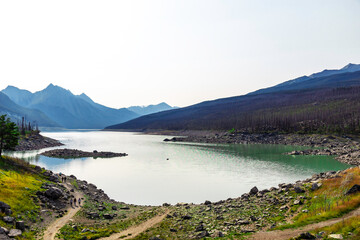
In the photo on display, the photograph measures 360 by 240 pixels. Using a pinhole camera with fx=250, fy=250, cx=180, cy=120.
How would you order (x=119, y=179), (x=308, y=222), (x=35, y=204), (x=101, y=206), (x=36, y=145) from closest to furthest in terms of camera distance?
(x=308, y=222), (x=35, y=204), (x=101, y=206), (x=119, y=179), (x=36, y=145)

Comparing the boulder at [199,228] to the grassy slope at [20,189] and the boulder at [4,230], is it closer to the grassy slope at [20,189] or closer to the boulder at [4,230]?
the grassy slope at [20,189]

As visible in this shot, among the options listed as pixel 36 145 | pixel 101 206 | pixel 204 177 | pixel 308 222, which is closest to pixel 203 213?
pixel 308 222

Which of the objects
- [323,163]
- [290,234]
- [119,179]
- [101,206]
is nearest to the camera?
[290,234]


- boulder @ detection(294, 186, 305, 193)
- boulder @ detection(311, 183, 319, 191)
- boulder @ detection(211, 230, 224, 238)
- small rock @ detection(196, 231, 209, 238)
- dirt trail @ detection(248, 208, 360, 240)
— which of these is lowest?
small rock @ detection(196, 231, 209, 238)

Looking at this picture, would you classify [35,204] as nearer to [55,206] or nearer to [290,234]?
[55,206]

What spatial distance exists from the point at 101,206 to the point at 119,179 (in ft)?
100

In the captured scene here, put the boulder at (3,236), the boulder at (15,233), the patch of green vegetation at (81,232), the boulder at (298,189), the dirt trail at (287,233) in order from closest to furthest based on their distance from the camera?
the boulder at (3,236) < the dirt trail at (287,233) < the boulder at (15,233) < the patch of green vegetation at (81,232) < the boulder at (298,189)

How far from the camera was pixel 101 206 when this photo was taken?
44.2m

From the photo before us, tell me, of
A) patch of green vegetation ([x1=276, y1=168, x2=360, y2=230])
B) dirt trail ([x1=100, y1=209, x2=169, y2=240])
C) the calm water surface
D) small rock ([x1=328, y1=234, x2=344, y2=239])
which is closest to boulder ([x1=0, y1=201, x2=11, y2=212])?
dirt trail ([x1=100, y1=209, x2=169, y2=240])

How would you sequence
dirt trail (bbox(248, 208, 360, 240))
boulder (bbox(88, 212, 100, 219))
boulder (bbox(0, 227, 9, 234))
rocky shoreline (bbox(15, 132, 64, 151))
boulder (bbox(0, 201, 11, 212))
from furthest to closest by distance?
rocky shoreline (bbox(15, 132, 64, 151))
boulder (bbox(88, 212, 100, 219))
boulder (bbox(0, 201, 11, 212))
boulder (bbox(0, 227, 9, 234))
dirt trail (bbox(248, 208, 360, 240))

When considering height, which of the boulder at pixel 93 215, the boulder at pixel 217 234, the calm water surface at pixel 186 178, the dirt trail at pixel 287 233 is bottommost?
the calm water surface at pixel 186 178

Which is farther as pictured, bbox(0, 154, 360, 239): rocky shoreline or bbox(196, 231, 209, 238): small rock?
bbox(0, 154, 360, 239): rocky shoreline

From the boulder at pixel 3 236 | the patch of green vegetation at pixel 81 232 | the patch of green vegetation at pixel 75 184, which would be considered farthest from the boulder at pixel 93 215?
the patch of green vegetation at pixel 75 184

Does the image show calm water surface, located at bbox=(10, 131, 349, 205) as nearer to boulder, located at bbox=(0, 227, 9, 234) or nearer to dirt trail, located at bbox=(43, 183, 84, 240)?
dirt trail, located at bbox=(43, 183, 84, 240)
